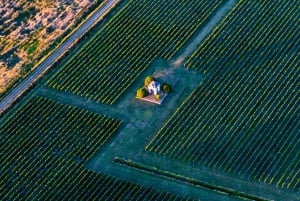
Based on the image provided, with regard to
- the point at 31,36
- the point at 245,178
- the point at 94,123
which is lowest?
the point at 245,178

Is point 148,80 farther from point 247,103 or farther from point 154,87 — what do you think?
point 247,103

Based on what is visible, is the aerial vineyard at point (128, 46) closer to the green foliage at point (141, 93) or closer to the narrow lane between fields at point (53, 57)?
the narrow lane between fields at point (53, 57)

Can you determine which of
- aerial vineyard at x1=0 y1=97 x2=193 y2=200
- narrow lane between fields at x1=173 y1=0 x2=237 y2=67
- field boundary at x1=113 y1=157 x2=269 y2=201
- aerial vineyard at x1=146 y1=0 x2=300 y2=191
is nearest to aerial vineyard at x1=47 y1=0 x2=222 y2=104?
narrow lane between fields at x1=173 y1=0 x2=237 y2=67

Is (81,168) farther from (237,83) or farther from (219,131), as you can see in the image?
(237,83)

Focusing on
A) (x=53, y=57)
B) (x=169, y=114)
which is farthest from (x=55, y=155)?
(x=53, y=57)

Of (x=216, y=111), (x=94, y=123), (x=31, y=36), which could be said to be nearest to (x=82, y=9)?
(x=31, y=36)
